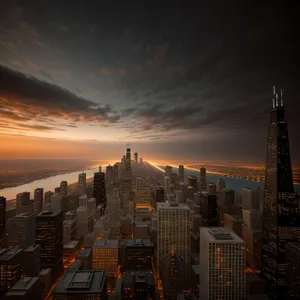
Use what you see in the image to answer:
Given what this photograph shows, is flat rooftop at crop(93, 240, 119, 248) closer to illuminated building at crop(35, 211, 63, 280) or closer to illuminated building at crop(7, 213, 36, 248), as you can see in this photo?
illuminated building at crop(35, 211, 63, 280)

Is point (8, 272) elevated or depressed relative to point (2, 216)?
depressed

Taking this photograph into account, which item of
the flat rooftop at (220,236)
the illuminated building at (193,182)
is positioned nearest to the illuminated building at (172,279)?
the flat rooftop at (220,236)

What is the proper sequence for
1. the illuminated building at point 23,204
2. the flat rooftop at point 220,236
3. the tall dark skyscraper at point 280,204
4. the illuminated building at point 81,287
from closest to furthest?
the illuminated building at point 81,287 < the flat rooftop at point 220,236 < the tall dark skyscraper at point 280,204 < the illuminated building at point 23,204

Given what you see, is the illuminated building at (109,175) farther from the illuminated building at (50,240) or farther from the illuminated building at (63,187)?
the illuminated building at (50,240)

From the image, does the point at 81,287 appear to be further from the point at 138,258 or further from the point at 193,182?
the point at 193,182

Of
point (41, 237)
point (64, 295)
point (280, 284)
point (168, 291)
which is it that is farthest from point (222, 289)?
point (41, 237)

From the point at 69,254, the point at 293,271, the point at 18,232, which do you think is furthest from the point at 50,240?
the point at 293,271

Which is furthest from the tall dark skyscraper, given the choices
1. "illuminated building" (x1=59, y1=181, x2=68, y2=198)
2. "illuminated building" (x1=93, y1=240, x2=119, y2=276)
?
"illuminated building" (x1=59, y1=181, x2=68, y2=198)

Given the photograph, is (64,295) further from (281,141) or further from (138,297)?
(281,141)
